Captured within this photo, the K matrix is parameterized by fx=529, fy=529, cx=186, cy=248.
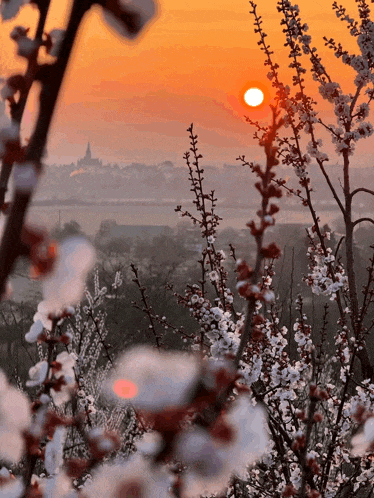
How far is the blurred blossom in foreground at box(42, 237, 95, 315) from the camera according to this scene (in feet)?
2.40

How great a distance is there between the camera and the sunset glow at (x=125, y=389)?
615 millimetres

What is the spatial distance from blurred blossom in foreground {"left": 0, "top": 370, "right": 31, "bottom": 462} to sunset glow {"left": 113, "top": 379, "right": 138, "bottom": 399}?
0.31 m

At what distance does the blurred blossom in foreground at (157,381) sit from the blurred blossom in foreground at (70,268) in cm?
17

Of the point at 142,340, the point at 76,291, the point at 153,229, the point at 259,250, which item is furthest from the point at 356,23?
the point at 153,229

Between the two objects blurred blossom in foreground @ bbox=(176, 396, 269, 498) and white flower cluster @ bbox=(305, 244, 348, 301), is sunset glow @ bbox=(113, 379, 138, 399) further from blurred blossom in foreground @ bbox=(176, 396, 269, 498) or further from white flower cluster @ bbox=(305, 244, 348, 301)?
white flower cluster @ bbox=(305, 244, 348, 301)

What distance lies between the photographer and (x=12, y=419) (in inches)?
34.7

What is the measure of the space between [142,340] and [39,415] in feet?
48.6

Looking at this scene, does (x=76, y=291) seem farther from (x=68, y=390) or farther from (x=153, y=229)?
(x=153, y=229)

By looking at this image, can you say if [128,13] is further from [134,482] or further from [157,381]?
[134,482]

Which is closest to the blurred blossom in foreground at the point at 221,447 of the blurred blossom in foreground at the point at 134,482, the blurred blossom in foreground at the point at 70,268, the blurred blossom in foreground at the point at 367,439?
the blurred blossom in foreground at the point at 134,482

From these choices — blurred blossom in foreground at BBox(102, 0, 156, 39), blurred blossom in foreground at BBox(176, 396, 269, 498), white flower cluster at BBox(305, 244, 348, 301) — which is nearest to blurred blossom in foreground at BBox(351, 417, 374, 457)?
blurred blossom in foreground at BBox(176, 396, 269, 498)

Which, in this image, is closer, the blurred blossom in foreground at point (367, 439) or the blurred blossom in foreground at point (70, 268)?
the blurred blossom in foreground at point (70, 268)

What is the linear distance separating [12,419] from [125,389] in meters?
0.35

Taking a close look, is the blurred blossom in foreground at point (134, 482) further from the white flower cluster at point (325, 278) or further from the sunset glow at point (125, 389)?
the white flower cluster at point (325, 278)
